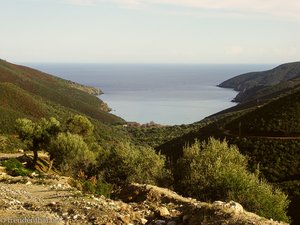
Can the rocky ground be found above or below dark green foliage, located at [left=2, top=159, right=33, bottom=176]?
above

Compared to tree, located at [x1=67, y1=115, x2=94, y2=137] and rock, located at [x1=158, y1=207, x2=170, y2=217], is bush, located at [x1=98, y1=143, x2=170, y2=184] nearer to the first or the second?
rock, located at [x1=158, y1=207, x2=170, y2=217]

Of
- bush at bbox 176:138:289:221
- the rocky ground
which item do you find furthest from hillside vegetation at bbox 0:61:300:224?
the rocky ground

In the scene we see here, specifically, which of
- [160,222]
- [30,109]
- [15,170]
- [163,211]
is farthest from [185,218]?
[30,109]

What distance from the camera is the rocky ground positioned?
45.2 feet

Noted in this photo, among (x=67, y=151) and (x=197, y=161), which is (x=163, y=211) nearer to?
(x=197, y=161)

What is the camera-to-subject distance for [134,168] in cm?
2970

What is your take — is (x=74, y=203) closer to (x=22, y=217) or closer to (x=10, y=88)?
(x=22, y=217)

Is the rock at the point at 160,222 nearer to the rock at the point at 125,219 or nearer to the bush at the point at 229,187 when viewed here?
the rock at the point at 125,219

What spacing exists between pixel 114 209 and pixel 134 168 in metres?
13.9

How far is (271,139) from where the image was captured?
177ft

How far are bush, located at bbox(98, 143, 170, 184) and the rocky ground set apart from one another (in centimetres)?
766

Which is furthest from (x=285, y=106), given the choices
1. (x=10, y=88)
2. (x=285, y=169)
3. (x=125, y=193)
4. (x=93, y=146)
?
(x=10, y=88)

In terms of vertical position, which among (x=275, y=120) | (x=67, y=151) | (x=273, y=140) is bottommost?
(x=273, y=140)

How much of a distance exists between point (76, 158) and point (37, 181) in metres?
12.4
